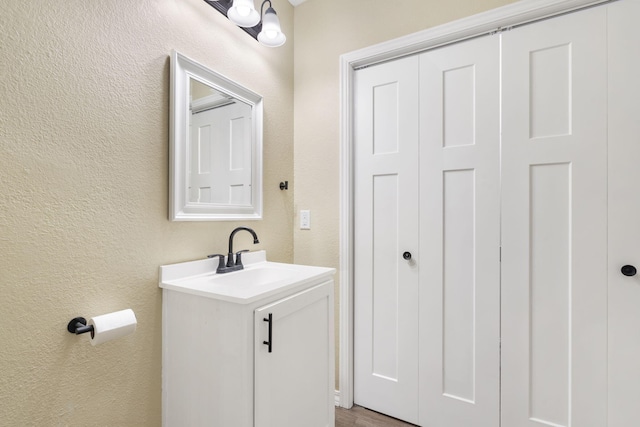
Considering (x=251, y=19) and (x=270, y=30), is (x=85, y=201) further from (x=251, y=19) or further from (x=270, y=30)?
(x=270, y=30)

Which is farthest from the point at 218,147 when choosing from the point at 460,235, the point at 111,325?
the point at 460,235

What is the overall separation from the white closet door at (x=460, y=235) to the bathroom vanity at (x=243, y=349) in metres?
0.58

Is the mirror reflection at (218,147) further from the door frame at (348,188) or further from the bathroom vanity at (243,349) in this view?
the door frame at (348,188)

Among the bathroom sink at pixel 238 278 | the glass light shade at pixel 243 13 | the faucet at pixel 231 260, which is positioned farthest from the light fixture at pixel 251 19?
the bathroom sink at pixel 238 278

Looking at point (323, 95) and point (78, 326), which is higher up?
point (323, 95)

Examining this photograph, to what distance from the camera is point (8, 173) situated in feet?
2.79

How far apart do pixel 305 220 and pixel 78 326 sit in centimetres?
124

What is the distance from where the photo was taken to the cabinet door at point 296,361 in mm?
1059

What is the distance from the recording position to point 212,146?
1.46m

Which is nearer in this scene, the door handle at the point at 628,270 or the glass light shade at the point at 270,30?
the door handle at the point at 628,270

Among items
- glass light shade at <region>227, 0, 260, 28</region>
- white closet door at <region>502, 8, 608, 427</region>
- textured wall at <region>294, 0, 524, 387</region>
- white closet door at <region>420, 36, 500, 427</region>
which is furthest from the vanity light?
white closet door at <region>502, 8, 608, 427</region>

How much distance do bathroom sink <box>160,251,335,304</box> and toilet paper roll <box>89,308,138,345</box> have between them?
199 mm

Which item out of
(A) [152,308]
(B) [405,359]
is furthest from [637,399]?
(A) [152,308]

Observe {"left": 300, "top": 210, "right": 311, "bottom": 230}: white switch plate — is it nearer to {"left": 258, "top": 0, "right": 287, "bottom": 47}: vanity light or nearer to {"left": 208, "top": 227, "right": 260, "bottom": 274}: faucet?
{"left": 208, "top": 227, "right": 260, "bottom": 274}: faucet
